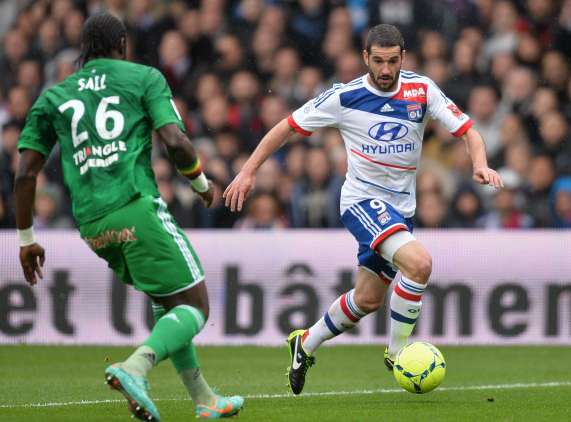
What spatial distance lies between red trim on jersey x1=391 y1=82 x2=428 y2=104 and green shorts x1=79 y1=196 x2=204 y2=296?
2755 millimetres

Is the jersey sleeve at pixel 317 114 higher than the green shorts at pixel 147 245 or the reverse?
higher

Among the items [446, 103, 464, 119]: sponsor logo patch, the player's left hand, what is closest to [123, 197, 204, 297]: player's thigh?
the player's left hand

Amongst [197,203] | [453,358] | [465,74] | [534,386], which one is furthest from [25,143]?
[465,74]

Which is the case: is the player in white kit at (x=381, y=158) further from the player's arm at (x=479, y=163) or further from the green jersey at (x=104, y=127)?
the green jersey at (x=104, y=127)

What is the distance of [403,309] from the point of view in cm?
856

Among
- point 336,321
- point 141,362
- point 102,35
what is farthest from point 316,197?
point 141,362

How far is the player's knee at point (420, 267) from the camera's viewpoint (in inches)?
323

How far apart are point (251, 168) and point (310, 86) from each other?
676 cm

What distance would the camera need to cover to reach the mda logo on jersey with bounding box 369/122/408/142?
862 centimetres

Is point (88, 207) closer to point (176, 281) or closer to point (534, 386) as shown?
point (176, 281)

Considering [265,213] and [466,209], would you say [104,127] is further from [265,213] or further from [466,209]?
[466,209]

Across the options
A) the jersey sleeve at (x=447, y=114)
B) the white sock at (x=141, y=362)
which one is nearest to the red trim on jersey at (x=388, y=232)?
the jersey sleeve at (x=447, y=114)

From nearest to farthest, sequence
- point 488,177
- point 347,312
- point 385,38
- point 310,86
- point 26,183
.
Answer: point 26,183 → point 488,177 → point 385,38 → point 347,312 → point 310,86

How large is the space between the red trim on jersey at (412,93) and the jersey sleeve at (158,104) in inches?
103
